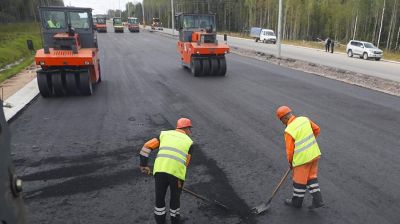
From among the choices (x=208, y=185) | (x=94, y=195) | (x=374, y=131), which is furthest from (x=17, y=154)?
(x=374, y=131)

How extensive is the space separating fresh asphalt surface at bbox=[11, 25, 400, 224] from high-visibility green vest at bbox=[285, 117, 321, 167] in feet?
3.22

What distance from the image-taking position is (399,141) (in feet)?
28.5

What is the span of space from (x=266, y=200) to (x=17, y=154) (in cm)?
556

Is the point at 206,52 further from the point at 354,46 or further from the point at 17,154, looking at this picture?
the point at 354,46

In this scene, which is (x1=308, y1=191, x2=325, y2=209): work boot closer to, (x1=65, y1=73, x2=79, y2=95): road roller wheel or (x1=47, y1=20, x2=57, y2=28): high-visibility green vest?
(x1=65, y1=73, x2=79, y2=95): road roller wheel

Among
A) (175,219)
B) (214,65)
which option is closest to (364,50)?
(214,65)

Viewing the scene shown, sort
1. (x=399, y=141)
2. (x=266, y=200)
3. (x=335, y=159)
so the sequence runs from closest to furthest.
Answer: (x=266, y=200) → (x=335, y=159) → (x=399, y=141)

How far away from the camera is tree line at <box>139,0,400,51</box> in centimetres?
5450

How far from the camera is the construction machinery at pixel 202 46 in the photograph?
17314mm

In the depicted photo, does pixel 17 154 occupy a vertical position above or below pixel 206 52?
below

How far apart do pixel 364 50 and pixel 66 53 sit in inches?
1088

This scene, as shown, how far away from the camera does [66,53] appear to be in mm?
12539

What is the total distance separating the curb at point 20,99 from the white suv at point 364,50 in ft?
90.9

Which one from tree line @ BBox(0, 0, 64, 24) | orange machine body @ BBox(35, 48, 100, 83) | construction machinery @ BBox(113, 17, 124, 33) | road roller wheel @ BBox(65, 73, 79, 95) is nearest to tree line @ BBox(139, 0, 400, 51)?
construction machinery @ BBox(113, 17, 124, 33)
